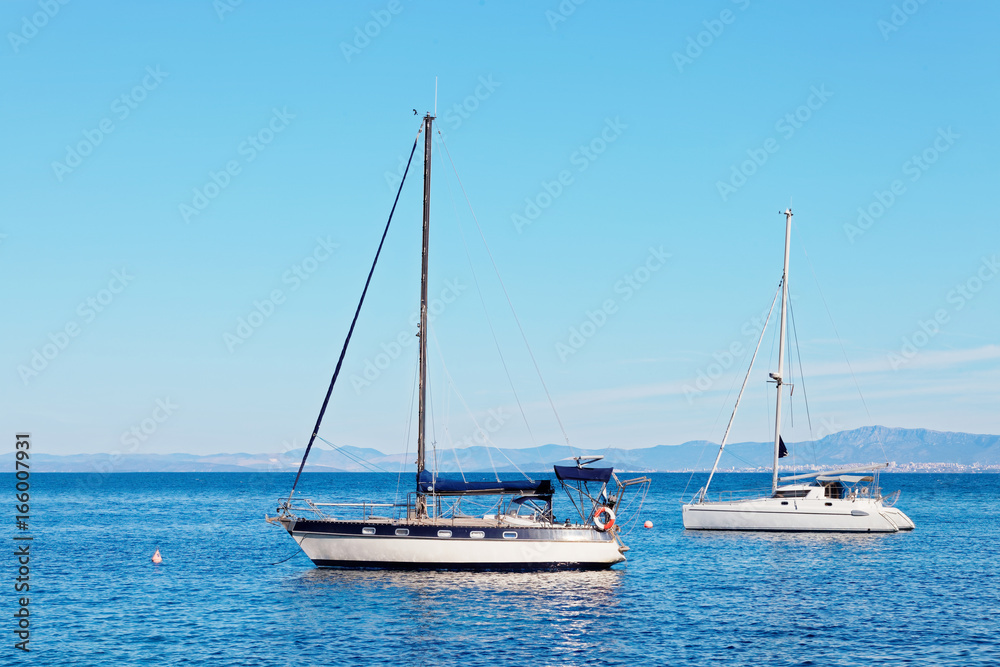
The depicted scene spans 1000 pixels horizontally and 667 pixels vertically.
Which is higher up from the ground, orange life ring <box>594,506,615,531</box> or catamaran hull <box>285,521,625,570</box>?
orange life ring <box>594,506,615,531</box>

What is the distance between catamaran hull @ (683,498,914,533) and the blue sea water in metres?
4.59

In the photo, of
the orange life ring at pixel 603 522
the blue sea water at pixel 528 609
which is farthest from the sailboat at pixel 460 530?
the blue sea water at pixel 528 609

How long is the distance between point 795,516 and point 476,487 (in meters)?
28.1

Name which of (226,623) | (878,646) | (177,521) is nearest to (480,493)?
(226,623)

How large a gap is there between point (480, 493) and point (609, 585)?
6.97m

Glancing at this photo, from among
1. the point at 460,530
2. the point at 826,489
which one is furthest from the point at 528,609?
the point at 826,489

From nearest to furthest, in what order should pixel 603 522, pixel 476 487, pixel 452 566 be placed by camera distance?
1. pixel 452 566
2. pixel 603 522
3. pixel 476 487

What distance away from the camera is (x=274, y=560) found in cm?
4991

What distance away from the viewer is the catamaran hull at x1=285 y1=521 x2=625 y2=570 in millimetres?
40656

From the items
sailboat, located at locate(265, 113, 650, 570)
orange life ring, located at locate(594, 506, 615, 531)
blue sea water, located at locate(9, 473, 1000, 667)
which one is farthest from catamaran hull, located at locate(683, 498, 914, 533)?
orange life ring, located at locate(594, 506, 615, 531)

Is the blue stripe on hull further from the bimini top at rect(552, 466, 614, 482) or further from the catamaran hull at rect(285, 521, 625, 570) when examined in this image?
the bimini top at rect(552, 466, 614, 482)

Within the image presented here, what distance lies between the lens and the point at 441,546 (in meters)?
40.6

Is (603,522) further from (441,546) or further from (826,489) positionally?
(826,489)

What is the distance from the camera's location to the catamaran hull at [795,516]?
2413 inches
